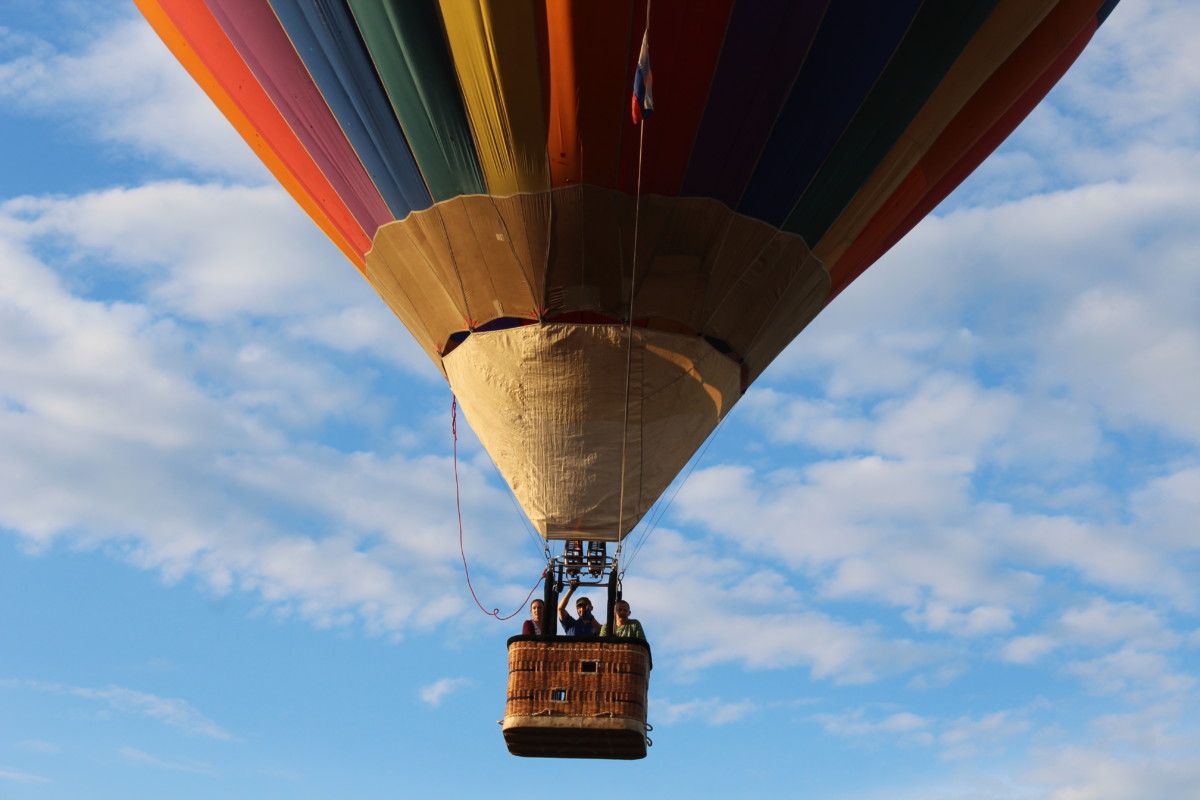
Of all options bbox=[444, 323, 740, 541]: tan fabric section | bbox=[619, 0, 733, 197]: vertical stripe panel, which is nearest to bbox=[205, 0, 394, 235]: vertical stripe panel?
bbox=[444, 323, 740, 541]: tan fabric section

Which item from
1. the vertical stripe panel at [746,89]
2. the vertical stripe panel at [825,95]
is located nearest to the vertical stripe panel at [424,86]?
the vertical stripe panel at [746,89]

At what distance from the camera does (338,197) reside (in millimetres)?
13078

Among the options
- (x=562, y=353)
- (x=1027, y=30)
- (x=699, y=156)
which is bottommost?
(x=562, y=353)

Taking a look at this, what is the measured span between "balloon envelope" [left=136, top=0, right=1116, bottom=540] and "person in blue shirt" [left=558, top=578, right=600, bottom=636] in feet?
1.60

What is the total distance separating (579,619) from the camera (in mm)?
12203

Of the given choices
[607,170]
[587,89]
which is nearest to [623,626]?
[607,170]

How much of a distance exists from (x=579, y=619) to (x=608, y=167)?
2.97m

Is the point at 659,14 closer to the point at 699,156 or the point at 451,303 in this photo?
the point at 699,156

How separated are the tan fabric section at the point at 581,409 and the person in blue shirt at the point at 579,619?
457 millimetres

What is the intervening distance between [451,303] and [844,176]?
281 centimetres

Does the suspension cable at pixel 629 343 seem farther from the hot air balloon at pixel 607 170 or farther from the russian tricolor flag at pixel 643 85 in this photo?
the russian tricolor flag at pixel 643 85

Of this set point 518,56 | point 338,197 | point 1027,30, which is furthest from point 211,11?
point 1027,30

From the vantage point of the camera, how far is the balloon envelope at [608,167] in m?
11.8

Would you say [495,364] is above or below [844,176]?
below
